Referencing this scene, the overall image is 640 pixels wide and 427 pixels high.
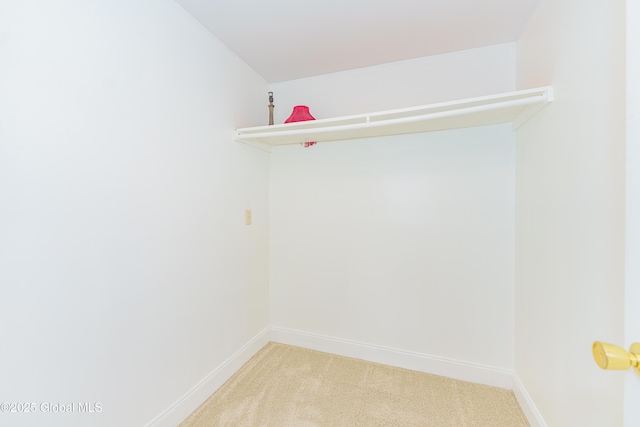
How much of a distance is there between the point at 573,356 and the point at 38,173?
87.4 inches

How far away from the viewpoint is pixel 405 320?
206cm

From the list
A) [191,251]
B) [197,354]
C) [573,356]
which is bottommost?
[197,354]

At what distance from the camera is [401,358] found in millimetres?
2061

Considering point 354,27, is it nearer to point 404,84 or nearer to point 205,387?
point 404,84

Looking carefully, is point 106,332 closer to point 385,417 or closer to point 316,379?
point 316,379

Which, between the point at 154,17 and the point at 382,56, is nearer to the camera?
the point at 154,17

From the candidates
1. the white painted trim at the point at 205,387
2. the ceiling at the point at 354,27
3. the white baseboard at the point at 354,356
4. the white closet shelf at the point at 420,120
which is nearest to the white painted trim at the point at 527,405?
the white baseboard at the point at 354,356

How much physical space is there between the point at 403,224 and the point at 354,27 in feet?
4.54

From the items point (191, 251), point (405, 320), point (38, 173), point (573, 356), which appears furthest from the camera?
point (405, 320)

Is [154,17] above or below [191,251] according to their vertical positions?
above

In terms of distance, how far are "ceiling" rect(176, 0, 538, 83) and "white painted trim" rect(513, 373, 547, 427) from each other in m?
2.24

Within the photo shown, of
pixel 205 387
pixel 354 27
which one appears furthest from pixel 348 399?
pixel 354 27

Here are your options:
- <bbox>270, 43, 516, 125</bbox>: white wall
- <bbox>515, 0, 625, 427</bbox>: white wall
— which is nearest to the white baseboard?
<bbox>515, 0, 625, 427</bbox>: white wall

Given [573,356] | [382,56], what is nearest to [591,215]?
[573,356]
